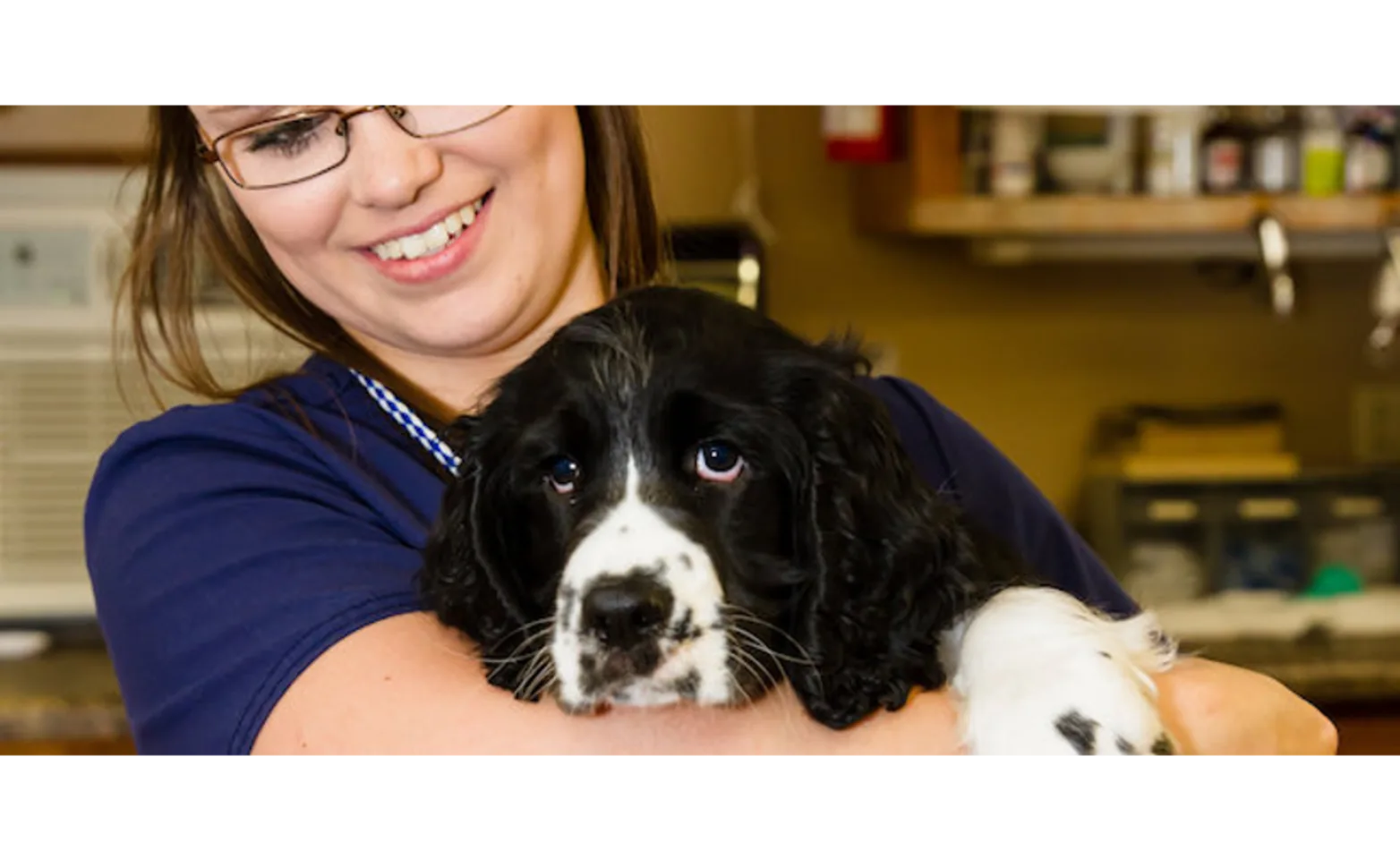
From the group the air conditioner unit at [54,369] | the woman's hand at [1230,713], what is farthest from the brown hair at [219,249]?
the air conditioner unit at [54,369]

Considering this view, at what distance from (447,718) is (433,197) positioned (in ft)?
2.10

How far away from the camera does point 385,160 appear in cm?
154

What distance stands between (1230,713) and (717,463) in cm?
51

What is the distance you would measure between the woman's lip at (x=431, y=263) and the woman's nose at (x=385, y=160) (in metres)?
0.08

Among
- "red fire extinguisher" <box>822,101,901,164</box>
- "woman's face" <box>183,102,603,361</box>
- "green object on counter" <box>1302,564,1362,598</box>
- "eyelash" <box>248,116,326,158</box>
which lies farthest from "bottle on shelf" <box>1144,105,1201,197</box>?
"eyelash" <box>248,116,326,158</box>

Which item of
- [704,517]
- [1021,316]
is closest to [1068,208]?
[1021,316]

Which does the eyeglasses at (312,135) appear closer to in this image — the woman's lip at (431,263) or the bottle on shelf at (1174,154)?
the woman's lip at (431,263)

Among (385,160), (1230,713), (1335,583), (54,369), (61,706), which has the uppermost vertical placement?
(385,160)

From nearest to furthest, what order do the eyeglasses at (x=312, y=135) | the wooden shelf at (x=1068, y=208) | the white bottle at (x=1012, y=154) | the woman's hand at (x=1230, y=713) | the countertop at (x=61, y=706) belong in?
the woman's hand at (x=1230, y=713), the eyeglasses at (x=312, y=135), the countertop at (x=61, y=706), the wooden shelf at (x=1068, y=208), the white bottle at (x=1012, y=154)

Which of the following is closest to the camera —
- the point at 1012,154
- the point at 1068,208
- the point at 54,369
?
the point at 54,369

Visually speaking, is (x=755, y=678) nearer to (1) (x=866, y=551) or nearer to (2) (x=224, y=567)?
(1) (x=866, y=551)

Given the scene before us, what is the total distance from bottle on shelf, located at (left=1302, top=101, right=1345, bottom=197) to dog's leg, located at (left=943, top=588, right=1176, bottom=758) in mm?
3396

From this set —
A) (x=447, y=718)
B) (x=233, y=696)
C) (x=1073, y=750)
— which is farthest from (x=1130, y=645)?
(x=233, y=696)

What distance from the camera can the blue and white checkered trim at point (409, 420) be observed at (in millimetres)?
1642
